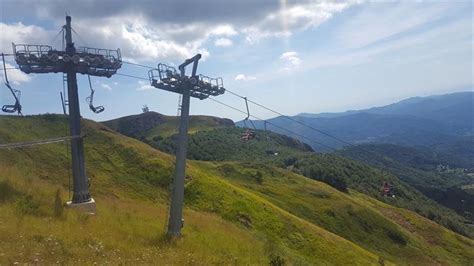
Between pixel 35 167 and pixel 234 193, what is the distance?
2522cm

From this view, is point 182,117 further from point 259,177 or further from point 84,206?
point 259,177

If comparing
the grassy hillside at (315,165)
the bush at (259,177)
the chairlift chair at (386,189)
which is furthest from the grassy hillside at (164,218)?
the grassy hillside at (315,165)

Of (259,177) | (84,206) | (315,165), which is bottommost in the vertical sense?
(315,165)

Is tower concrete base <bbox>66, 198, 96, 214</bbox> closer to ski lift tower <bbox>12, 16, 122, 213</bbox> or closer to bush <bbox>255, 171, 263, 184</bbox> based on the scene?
ski lift tower <bbox>12, 16, 122, 213</bbox>

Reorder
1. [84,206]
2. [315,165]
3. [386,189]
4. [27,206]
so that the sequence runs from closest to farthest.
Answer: [27,206] → [84,206] → [386,189] → [315,165]

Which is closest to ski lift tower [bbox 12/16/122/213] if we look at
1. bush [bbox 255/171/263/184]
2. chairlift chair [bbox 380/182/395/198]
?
bush [bbox 255/171/263/184]

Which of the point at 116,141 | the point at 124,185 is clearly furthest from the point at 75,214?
the point at 116,141

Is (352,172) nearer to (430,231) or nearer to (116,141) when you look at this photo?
(430,231)

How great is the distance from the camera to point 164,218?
3481cm

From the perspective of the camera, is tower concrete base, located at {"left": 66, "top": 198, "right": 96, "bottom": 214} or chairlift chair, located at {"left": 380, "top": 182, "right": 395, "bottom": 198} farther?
chairlift chair, located at {"left": 380, "top": 182, "right": 395, "bottom": 198}

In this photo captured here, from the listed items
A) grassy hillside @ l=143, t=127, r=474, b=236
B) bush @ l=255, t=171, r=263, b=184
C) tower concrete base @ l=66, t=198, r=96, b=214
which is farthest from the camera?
grassy hillside @ l=143, t=127, r=474, b=236

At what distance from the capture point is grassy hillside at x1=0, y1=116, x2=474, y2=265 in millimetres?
20889

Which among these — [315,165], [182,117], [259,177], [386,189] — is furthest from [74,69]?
[315,165]

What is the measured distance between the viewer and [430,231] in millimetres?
90625
